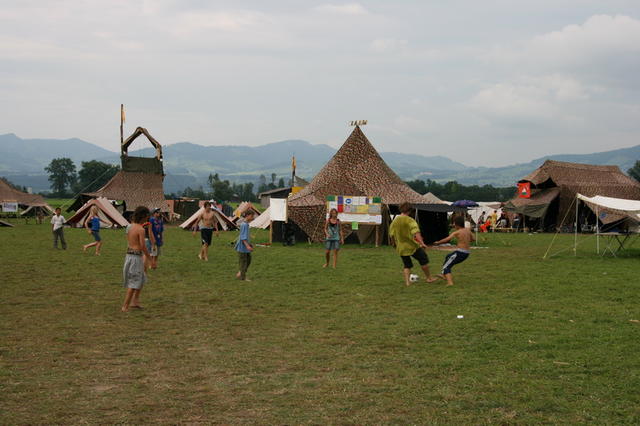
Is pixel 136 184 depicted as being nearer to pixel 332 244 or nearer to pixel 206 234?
pixel 206 234

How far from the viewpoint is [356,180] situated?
26172mm

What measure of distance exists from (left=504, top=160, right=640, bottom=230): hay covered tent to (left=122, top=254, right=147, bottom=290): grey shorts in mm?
33739

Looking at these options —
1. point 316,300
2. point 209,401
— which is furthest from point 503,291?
point 209,401

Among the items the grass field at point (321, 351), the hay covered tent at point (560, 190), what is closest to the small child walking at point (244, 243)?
the grass field at point (321, 351)

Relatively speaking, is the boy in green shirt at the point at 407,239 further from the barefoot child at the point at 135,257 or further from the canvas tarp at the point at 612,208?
the canvas tarp at the point at 612,208

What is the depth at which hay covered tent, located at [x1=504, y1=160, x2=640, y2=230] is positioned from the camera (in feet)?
129

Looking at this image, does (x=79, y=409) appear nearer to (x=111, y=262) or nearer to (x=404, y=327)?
(x=404, y=327)

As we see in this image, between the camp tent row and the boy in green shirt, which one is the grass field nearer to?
the boy in green shirt

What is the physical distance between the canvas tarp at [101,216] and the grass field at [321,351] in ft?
77.7

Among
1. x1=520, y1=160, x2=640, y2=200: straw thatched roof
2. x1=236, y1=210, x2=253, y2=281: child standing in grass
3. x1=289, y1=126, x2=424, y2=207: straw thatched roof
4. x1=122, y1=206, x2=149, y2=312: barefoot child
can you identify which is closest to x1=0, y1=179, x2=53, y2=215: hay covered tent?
x1=289, y1=126, x2=424, y2=207: straw thatched roof

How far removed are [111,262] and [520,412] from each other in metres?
14.7

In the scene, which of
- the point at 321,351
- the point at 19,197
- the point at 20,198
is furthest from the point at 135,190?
the point at 321,351

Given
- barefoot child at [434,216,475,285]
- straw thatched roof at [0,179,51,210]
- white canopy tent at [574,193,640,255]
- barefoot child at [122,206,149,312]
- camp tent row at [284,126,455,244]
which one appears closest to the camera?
barefoot child at [122,206,149,312]

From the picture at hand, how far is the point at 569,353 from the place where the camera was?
6.88m
